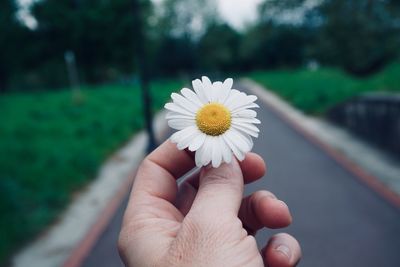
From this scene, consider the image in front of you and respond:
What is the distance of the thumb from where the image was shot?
119 cm

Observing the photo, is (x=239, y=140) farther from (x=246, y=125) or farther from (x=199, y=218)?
(x=199, y=218)

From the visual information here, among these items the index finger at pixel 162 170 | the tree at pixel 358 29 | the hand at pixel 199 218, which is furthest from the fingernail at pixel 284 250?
the tree at pixel 358 29

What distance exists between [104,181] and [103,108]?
345 inches

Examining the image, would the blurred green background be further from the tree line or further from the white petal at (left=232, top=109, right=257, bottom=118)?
the white petal at (left=232, top=109, right=257, bottom=118)

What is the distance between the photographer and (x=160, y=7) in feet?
132

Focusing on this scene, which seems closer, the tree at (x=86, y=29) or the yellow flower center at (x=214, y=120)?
the yellow flower center at (x=214, y=120)

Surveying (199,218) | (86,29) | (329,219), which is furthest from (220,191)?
(86,29)

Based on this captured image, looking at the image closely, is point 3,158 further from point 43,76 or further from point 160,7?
point 160,7

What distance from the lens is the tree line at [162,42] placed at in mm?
24691

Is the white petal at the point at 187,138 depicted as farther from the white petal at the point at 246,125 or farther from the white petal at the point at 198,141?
the white petal at the point at 246,125

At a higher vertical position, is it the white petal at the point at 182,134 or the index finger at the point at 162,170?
the white petal at the point at 182,134

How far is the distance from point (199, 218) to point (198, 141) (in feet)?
0.80

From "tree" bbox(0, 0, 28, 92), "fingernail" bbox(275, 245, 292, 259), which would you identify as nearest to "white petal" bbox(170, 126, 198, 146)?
"fingernail" bbox(275, 245, 292, 259)

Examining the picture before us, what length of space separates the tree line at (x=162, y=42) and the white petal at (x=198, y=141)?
19418mm
